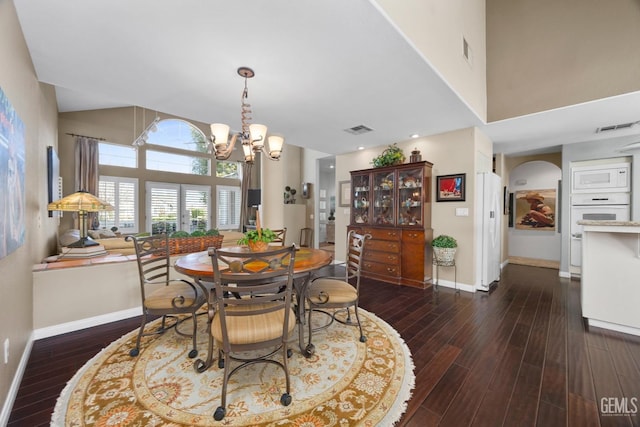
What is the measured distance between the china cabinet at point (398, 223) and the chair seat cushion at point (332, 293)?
6.60 ft

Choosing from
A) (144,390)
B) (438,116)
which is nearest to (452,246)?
(438,116)

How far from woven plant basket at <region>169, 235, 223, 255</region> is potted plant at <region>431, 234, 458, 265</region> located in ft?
A: 10.9

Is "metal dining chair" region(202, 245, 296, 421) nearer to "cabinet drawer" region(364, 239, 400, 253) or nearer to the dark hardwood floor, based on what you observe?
the dark hardwood floor

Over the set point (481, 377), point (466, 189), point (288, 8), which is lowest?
point (481, 377)

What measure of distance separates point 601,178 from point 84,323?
7677 mm

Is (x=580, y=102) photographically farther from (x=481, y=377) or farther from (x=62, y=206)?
(x=62, y=206)

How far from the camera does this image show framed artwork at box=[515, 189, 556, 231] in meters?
5.71

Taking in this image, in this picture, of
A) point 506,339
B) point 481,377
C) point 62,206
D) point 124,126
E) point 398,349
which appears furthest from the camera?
point 124,126

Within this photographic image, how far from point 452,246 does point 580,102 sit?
230cm

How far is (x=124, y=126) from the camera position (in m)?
6.52

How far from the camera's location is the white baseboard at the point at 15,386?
1.42m

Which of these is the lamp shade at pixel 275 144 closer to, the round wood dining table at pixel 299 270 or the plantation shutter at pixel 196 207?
the round wood dining table at pixel 299 270

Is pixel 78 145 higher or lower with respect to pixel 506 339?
higher

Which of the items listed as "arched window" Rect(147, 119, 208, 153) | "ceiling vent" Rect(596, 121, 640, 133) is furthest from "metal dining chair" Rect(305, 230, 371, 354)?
"arched window" Rect(147, 119, 208, 153)
